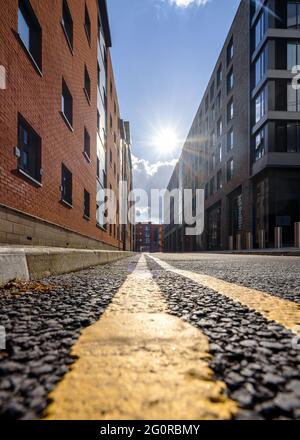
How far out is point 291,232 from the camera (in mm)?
21156

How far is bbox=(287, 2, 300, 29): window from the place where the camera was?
21.6 metres

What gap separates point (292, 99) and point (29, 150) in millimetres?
21374

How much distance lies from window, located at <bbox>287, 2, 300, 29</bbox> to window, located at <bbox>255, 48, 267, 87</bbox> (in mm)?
2595

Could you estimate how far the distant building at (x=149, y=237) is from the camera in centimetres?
13800

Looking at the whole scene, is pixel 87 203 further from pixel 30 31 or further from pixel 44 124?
pixel 30 31

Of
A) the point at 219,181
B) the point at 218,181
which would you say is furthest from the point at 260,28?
the point at 218,181

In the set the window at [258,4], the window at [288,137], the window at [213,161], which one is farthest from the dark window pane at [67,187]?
the window at [213,161]

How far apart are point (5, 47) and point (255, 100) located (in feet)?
75.2

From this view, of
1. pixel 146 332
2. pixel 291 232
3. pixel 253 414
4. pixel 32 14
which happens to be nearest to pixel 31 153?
pixel 32 14

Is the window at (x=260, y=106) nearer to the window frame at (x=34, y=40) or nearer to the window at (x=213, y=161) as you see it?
the window at (x=213, y=161)

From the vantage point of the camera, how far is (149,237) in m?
138

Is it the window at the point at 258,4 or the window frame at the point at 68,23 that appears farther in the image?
the window at the point at 258,4

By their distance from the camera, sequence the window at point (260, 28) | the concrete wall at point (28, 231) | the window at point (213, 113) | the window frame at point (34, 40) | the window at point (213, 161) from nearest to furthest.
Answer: the concrete wall at point (28, 231) < the window frame at point (34, 40) < the window at point (260, 28) < the window at point (213, 161) < the window at point (213, 113)

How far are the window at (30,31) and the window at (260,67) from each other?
19.8 m
